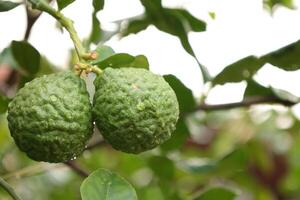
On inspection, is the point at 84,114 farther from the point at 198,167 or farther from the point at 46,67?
the point at 46,67

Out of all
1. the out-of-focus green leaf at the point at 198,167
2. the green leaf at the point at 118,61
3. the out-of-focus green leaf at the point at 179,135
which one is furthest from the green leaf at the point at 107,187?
the out-of-focus green leaf at the point at 198,167

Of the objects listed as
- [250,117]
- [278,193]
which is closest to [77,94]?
[250,117]

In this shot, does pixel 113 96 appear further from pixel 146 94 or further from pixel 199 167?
pixel 199 167

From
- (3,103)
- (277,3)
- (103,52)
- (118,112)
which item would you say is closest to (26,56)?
(3,103)

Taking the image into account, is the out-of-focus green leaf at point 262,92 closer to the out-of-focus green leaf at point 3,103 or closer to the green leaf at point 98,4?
the green leaf at point 98,4

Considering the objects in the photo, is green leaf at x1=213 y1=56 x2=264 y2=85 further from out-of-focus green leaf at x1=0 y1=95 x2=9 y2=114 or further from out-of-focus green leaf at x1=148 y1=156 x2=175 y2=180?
out-of-focus green leaf at x1=0 y1=95 x2=9 y2=114

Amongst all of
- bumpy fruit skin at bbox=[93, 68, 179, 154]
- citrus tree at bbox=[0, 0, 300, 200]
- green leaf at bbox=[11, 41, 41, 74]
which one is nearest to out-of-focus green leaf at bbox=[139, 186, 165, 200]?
citrus tree at bbox=[0, 0, 300, 200]
